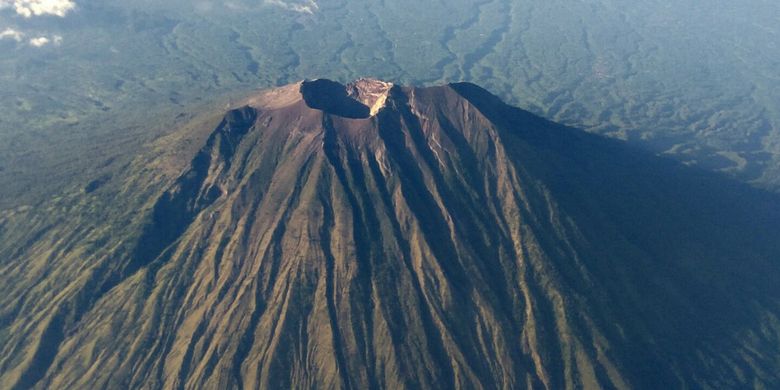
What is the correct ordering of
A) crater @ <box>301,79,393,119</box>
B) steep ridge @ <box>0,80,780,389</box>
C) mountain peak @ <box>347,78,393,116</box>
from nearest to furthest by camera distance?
steep ridge @ <box>0,80,780,389</box>, mountain peak @ <box>347,78,393,116</box>, crater @ <box>301,79,393,119</box>

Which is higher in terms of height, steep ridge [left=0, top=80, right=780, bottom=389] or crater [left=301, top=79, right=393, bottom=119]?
crater [left=301, top=79, right=393, bottom=119]

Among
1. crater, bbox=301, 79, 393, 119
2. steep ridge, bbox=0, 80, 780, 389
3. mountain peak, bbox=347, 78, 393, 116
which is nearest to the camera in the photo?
steep ridge, bbox=0, 80, 780, 389

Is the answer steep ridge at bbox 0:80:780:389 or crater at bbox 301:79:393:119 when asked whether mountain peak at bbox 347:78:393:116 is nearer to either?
crater at bbox 301:79:393:119

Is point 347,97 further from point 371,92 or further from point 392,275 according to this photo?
point 392,275

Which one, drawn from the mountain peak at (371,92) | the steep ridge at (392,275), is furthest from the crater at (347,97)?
the steep ridge at (392,275)

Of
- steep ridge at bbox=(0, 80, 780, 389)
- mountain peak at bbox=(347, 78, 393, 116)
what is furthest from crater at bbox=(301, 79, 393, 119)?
steep ridge at bbox=(0, 80, 780, 389)

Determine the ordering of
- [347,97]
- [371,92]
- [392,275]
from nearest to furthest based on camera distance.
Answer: [392,275] < [371,92] < [347,97]

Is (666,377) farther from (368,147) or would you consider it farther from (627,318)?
(368,147)

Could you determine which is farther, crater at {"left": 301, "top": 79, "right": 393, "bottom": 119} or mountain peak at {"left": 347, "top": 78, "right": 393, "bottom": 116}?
crater at {"left": 301, "top": 79, "right": 393, "bottom": 119}

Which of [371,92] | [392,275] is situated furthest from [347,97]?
[392,275]

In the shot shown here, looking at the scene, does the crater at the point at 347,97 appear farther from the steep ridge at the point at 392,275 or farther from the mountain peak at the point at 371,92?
the steep ridge at the point at 392,275
